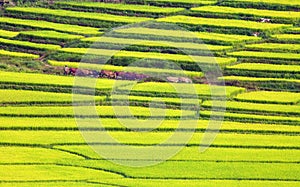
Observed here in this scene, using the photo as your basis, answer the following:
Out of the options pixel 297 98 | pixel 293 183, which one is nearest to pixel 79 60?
pixel 297 98

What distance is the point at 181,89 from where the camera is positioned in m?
41.8

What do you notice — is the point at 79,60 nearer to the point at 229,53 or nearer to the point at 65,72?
the point at 65,72

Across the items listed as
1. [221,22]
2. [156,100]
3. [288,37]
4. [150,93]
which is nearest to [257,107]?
[156,100]

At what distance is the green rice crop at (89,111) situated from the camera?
38.1 meters

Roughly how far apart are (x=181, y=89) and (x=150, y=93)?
1.53m

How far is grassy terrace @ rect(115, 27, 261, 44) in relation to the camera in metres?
47.8

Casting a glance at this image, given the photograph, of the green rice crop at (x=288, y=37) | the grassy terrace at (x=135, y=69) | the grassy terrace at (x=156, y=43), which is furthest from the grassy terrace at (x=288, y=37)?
the grassy terrace at (x=135, y=69)

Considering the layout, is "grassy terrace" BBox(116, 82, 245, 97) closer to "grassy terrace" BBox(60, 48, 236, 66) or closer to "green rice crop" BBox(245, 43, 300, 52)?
"grassy terrace" BBox(60, 48, 236, 66)

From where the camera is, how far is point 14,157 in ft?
111

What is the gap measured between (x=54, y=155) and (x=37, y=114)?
13.6ft

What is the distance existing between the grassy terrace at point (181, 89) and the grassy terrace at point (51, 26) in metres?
7.23

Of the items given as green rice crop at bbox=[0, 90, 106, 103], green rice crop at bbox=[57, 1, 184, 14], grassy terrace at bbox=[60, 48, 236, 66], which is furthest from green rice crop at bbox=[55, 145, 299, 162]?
green rice crop at bbox=[57, 1, 184, 14]

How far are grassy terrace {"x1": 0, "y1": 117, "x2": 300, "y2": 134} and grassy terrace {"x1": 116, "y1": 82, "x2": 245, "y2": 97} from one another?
3.08m

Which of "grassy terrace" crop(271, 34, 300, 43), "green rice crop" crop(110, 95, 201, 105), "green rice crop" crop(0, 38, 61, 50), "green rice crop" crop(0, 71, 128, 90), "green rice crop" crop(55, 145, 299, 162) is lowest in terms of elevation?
"green rice crop" crop(55, 145, 299, 162)
